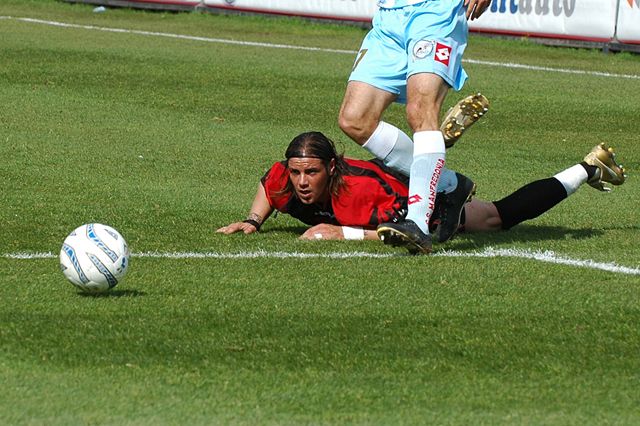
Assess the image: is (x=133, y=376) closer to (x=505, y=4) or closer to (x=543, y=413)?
(x=543, y=413)

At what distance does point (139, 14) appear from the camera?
27.1 m

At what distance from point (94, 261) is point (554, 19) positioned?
1625cm

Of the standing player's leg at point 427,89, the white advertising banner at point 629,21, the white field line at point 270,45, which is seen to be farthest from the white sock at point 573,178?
the white advertising banner at point 629,21

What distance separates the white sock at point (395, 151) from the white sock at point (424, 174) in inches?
14.9

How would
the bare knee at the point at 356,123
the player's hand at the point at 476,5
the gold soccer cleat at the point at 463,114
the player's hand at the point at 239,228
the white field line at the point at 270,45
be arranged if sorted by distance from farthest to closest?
1. the white field line at the point at 270,45
2. the gold soccer cleat at the point at 463,114
3. the player's hand at the point at 239,228
4. the bare knee at the point at 356,123
5. the player's hand at the point at 476,5

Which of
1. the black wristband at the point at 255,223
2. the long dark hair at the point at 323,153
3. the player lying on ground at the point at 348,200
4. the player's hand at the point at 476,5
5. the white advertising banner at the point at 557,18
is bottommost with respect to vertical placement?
the white advertising banner at the point at 557,18

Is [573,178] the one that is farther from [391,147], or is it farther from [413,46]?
[413,46]

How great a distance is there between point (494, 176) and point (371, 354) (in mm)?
6174

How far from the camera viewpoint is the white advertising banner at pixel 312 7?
24.5 m

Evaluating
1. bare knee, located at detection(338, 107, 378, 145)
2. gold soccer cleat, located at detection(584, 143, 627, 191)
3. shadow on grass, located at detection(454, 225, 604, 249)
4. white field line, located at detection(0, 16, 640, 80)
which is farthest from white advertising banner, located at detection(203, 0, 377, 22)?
bare knee, located at detection(338, 107, 378, 145)

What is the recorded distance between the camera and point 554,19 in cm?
2192

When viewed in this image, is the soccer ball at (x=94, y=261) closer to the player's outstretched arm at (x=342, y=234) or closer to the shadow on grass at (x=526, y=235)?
the player's outstretched arm at (x=342, y=234)

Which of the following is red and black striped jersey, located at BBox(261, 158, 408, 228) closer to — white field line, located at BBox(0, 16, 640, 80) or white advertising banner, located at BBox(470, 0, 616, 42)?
white field line, located at BBox(0, 16, 640, 80)

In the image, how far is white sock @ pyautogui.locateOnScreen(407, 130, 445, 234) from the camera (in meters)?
7.89
